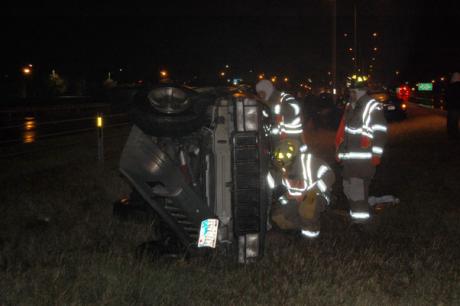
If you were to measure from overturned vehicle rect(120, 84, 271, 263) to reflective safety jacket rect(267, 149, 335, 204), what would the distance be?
3.68ft

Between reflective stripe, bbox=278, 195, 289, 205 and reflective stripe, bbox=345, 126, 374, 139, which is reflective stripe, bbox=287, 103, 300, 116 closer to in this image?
reflective stripe, bbox=345, 126, 374, 139

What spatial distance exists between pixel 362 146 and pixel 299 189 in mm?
1395

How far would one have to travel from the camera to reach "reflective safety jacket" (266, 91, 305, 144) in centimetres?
790

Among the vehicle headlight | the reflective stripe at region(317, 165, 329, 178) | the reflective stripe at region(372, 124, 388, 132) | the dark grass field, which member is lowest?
the dark grass field

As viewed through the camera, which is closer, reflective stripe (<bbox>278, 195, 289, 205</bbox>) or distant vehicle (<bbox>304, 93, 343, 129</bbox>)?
reflective stripe (<bbox>278, 195, 289, 205</bbox>)

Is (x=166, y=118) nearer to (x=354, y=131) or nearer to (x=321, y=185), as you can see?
(x=321, y=185)

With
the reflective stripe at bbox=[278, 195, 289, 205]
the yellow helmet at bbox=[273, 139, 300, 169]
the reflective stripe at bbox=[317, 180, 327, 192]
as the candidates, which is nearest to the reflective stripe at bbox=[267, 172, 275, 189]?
the reflective stripe at bbox=[278, 195, 289, 205]

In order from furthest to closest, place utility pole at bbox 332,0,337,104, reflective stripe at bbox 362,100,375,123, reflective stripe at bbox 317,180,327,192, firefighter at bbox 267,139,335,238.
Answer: utility pole at bbox 332,0,337,104 → reflective stripe at bbox 362,100,375,123 → reflective stripe at bbox 317,180,327,192 → firefighter at bbox 267,139,335,238

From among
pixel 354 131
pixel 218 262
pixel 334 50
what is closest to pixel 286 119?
pixel 354 131

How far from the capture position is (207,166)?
19.2 ft

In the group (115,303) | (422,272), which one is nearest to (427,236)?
(422,272)

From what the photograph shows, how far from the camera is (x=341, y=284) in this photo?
542cm

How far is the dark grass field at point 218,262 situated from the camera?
201 inches

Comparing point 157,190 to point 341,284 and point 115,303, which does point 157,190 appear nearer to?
point 115,303
